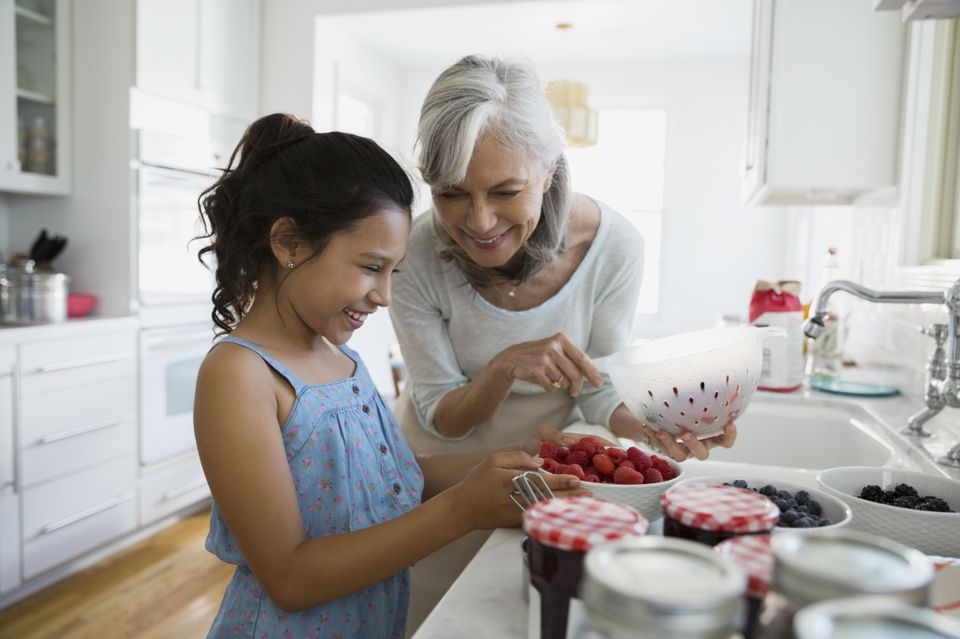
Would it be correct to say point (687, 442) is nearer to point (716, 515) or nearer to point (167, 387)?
point (716, 515)

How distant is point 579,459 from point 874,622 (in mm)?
499

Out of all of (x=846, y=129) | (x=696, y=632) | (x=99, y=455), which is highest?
(x=846, y=129)

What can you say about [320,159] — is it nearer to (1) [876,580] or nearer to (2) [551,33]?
(1) [876,580]

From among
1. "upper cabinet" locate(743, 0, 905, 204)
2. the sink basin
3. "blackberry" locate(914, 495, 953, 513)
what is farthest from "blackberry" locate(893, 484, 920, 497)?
"upper cabinet" locate(743, 0, 905, 204)

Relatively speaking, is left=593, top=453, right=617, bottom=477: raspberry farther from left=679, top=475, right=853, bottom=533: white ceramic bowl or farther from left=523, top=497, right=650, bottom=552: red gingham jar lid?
left=523, top=497, right=650, bottom=552: red gingham jar lid

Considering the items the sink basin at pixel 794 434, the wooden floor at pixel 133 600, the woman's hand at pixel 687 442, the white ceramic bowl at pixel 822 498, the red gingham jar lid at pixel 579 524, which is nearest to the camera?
the red gingham jar lid at pixel 579 524

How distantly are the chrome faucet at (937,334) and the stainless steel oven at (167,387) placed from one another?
2568 mm

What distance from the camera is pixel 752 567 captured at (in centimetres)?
40

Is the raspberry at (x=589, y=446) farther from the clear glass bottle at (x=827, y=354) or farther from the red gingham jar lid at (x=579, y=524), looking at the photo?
the clear glass bottle at (x=827, y=354)

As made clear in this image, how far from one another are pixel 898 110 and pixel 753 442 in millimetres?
982

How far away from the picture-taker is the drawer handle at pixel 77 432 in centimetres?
252

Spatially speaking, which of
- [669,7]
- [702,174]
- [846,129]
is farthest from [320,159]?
[702,174]

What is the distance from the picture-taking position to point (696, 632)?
32 cm

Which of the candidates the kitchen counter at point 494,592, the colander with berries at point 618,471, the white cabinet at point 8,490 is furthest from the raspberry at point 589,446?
the white cabinet at point 8,490
